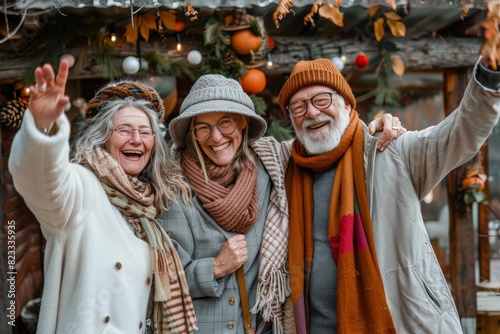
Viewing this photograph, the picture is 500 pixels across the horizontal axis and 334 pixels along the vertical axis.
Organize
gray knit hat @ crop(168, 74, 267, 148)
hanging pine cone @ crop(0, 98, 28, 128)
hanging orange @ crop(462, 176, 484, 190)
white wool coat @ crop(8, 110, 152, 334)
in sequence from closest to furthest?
white wool coat @ crop(8, 110, 152, 334) < gray knit hat @ crop(168, 74, 267, 148) < hanging pine cone @ crop(0, 98, 28, 128) < hanging orange @ crop(462, 176, 484, 190)

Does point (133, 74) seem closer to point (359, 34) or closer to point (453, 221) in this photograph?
point (359, 34)

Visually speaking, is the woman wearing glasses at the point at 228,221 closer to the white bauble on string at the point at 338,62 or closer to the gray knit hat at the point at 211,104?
the gray knit hat at the point at 211,104

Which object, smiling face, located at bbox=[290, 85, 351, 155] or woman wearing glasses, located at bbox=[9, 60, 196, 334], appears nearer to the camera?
woman wearing glasses, located at bbox=[9, 60, 196, 334]

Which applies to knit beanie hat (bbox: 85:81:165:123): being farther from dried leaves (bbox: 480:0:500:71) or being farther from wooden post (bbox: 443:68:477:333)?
wooden post (bbox: 443:68:477:333)

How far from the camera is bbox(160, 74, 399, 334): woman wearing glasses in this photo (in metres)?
2.38

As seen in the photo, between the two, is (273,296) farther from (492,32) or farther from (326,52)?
(326,52)

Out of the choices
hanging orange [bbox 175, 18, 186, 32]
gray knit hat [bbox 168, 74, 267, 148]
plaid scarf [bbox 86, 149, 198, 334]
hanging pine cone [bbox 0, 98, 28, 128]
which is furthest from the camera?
hanging pine cone [bbox 0, 98, 28, 128]

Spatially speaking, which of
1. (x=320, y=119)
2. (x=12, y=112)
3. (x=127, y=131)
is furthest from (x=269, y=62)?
(x=12, y=112)

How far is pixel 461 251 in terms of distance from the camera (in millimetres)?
4184

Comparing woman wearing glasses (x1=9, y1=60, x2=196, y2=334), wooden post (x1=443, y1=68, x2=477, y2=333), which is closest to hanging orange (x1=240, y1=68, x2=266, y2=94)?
woman wearing glasses (x1=9, y1=60, x2=196, y2=334)

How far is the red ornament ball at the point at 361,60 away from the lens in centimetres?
390

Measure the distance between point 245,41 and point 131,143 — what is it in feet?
5.26

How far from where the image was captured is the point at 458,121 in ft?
6.86

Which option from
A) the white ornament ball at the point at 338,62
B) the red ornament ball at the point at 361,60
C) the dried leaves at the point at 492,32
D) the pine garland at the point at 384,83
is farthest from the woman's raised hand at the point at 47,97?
the pine garland at the point at 384,83
